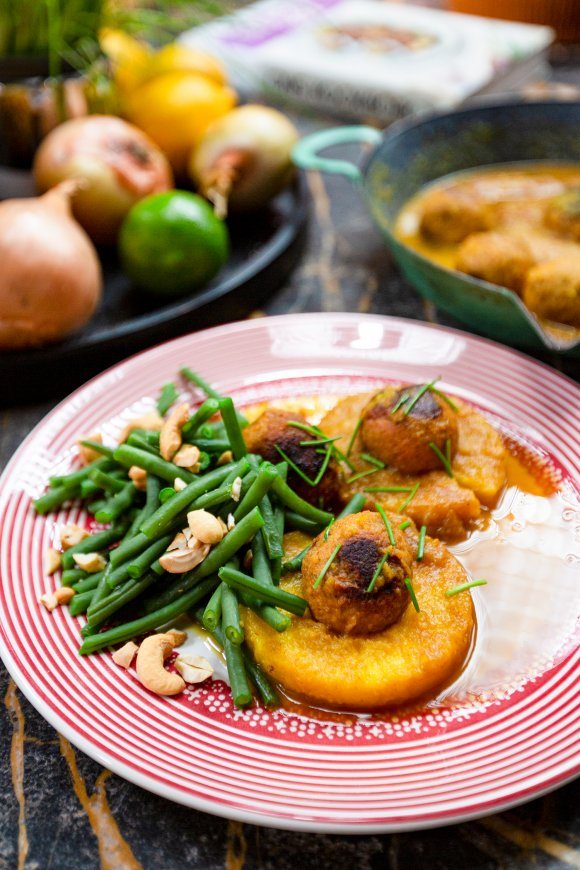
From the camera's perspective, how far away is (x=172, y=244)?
2859 mm

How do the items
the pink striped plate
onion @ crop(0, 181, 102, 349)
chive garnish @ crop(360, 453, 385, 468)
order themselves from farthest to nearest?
onion @ crop(0, 181, 102, 349), chive garnish @ crop(360, 453, 385, 468), the pink striped plate

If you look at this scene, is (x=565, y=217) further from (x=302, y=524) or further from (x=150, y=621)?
(x=150, y=621)

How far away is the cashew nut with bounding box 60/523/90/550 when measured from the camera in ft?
6.38

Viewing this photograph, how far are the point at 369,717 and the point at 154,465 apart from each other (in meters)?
0.74

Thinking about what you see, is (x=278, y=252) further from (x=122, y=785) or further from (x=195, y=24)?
(x=122, y=785)

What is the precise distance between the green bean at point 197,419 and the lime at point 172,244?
0.95 m

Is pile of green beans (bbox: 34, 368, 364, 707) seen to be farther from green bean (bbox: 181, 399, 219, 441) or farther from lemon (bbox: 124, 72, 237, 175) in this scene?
lemon (bbox: 124, 72, 237, 175)

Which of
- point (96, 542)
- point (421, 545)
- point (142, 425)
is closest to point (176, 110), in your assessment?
point (142, 425)

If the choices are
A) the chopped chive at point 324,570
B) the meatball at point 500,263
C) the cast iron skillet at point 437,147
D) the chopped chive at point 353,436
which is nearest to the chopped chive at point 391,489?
the chopped chive at point 353,436

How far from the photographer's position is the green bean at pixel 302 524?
6.31 feet

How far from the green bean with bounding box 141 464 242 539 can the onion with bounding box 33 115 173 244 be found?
1.59 metres

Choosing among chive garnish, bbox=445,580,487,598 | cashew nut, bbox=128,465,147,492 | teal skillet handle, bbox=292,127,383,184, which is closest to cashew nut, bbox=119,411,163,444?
cashew nut, bbox=128,465,147,492

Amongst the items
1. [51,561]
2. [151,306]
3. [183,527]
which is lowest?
[151,306]

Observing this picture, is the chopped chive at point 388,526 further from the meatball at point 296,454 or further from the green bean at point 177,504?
the green bean at point 177,504
